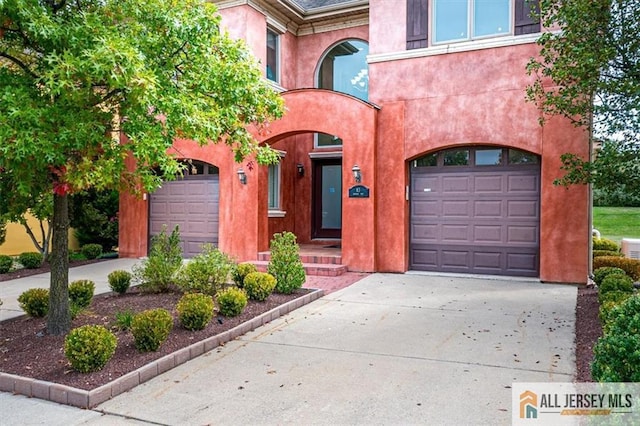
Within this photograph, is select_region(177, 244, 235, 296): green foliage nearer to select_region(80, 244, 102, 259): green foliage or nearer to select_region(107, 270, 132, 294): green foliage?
select_region(107, 270, 132, 294): green foliage

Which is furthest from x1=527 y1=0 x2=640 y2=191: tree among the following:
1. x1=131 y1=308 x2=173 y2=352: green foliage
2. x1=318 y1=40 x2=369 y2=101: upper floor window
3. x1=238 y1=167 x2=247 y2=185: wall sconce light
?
x1=318 y1=40 x2=369 y2=101: upper floor window

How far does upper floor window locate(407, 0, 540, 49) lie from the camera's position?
32.3 ft

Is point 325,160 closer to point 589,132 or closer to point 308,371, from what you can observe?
point 589,132

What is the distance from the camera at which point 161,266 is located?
7824 millimetres

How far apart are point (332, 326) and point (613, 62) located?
5566 mm

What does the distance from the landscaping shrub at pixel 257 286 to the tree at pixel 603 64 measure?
5.46m

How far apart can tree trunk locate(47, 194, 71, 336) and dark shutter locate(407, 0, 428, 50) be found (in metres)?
8.16

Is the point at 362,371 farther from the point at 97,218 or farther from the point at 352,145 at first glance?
the point at 97,218

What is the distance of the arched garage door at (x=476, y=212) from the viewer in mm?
9875

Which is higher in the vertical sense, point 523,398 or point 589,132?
point 589,132

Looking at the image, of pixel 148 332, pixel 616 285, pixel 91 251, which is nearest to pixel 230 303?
pixel 148 332

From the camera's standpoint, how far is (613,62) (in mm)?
6883

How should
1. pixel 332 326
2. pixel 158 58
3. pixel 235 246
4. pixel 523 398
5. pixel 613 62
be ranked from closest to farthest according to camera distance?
pixel 523 398 → pixel 158 58 → pixel 332 326 → pixel 613 62 → pixel 235 246

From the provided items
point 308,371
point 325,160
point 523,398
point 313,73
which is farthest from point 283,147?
point 523,398
